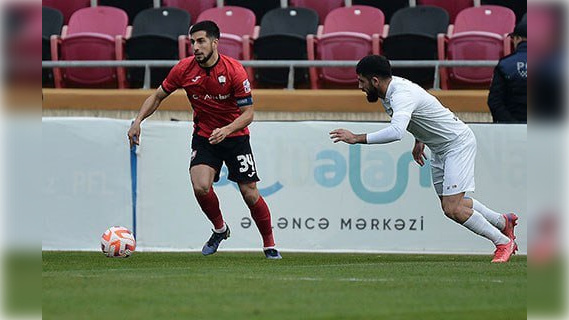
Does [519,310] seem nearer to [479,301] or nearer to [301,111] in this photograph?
[479,301]

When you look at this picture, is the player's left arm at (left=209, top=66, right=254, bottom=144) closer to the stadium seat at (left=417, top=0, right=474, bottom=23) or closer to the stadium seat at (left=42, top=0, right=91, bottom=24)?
the stadium seat at (left=417, top=0, right=474, bottom=23)

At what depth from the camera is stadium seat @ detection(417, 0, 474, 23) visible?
60.3 ft

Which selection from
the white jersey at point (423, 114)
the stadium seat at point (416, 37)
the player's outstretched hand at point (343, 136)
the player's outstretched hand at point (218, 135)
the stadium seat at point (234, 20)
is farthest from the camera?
the stadium seat at point (234, 20)

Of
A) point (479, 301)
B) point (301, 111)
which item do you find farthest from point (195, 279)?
point (301, 111)

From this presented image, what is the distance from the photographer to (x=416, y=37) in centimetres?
1638

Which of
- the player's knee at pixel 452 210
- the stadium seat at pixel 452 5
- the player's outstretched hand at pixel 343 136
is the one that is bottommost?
the player's knee at pixel 452 210

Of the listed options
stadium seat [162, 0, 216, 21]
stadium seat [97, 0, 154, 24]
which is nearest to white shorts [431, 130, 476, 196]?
stadium seat [162, 0, 216, 21]

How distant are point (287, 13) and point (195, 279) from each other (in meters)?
9.30

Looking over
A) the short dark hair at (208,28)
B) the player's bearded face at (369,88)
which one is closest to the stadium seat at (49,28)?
the short dark hair at (208,28)

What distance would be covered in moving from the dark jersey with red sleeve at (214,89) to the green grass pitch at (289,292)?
1719 mm

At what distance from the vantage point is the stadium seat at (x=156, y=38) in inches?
674

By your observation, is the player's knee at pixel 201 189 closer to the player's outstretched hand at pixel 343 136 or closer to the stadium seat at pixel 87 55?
the player's outstretched hand at pixel 343 136

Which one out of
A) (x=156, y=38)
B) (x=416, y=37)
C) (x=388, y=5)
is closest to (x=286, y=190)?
(x=416, y=37)

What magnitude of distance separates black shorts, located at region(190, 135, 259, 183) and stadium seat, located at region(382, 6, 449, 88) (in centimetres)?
466
